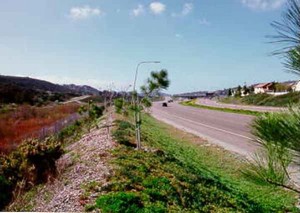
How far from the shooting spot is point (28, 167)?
7734mm

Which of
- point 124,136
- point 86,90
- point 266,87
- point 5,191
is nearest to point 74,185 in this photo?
point 5,191

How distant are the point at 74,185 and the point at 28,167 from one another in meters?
1.42

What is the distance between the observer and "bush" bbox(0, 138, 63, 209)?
295 inches

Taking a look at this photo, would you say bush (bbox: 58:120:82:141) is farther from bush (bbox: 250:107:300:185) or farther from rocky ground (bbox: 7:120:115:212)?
bush (bbox: 250:107:300:185)

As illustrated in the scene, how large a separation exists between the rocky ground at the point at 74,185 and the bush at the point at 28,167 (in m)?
0.26

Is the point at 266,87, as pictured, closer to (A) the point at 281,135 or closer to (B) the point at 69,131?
(A) the point at 281,135

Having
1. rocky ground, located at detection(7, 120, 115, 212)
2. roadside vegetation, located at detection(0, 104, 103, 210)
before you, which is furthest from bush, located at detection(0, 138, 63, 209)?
rocky ground, located at detection(7, 120, 115, 212)

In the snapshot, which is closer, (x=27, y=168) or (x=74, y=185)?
(x=74, y=185)

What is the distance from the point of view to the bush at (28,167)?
295 inches

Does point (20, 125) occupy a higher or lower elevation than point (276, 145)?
lower

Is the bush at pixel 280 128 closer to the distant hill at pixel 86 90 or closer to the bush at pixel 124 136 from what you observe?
the bush at pixel 124 136

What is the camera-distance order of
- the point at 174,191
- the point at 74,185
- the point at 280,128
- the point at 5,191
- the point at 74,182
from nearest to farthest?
the point at 280,128 → the point at 174,191 → the point at 74,185 → the point at 74,182 → the point at 5,191

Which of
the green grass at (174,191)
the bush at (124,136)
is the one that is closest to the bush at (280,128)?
the green grass at (174,191)

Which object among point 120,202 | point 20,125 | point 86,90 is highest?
point 86,90
